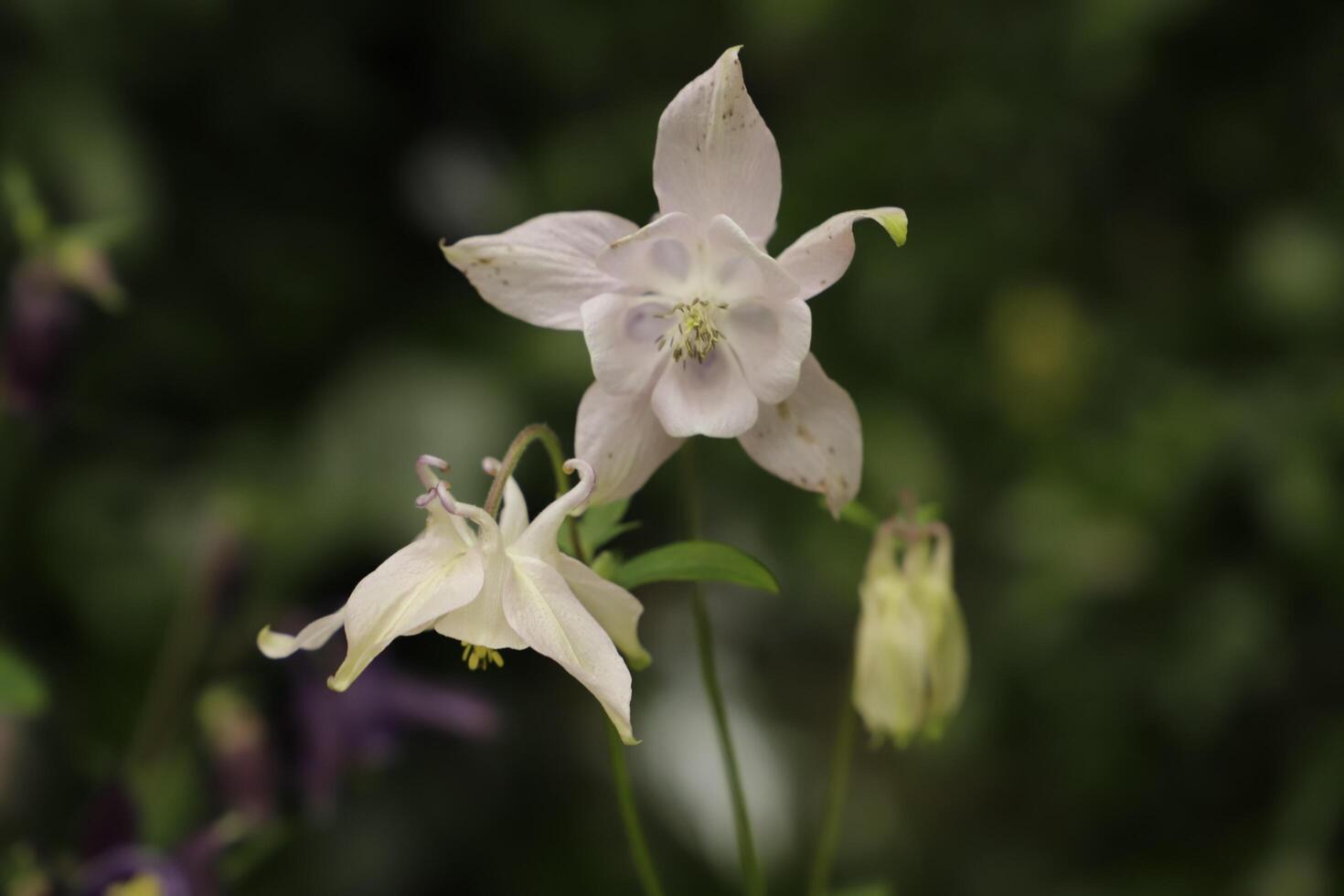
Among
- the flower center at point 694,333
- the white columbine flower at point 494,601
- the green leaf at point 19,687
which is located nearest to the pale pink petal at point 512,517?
the white columbine flower at point 494,601

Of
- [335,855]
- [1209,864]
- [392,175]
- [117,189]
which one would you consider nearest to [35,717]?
[335,855]

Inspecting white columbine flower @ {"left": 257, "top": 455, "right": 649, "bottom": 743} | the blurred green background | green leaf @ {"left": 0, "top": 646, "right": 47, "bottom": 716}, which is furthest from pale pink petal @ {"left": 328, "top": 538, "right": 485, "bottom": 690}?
the blurred green background

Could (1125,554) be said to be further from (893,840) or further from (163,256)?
(163,256)

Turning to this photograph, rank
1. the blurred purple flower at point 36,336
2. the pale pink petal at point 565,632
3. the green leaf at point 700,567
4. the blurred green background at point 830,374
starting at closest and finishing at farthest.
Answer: the pale pink petal at point 565,632
the green leaf at point 700,567
the blurred purple flower at point 36,336
the blurred green background at point 830,374

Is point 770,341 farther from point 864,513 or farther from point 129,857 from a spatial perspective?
point 129,857

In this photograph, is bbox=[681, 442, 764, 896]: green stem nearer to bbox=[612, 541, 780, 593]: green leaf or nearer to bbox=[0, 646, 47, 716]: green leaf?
bbox=[612, 541, 780, 593]: green leaf

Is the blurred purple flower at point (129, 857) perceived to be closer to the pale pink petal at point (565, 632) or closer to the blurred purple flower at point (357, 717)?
the blurred purple flower at point (357, 717)
